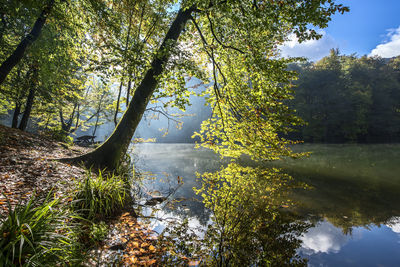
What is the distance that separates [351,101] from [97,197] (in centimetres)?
4821

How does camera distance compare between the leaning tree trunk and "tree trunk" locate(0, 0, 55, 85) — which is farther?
"tree trunk" locate(0, 0, 55, 85)

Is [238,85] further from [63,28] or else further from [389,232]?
[63,28]

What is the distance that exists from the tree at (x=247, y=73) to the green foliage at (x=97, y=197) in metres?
1.93

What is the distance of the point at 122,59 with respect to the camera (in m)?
4.86

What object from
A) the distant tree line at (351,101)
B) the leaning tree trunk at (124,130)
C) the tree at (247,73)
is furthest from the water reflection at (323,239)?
the distant tree line at (351,101)

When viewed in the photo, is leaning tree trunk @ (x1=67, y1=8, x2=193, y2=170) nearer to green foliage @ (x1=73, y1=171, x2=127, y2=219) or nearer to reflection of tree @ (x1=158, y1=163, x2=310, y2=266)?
green foliage @ (x1=73, y1=171, x2=127, y2=219)

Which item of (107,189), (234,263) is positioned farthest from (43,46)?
(234,263)

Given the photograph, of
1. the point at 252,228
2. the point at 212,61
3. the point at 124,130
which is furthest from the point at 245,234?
the point at 212,61

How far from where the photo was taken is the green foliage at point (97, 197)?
321 centimetres

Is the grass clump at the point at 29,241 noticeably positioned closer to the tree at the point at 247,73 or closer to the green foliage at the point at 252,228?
the green foliage at the point at 252,228

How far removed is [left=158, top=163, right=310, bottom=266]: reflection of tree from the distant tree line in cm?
3706

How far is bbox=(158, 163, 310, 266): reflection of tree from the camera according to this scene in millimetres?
2951

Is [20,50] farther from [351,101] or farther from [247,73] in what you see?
[351,101]

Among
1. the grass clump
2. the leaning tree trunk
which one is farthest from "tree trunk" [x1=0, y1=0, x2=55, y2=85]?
the grass clump
